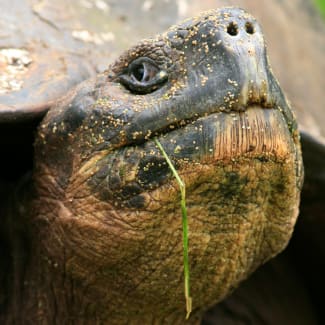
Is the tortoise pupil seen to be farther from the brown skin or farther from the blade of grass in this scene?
the blade of grass

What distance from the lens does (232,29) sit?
1.80 m

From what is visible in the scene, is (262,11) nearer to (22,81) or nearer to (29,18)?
(29,18)

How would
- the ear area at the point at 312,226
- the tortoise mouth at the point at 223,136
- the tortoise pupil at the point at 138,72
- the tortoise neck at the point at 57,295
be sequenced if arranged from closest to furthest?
the tortoise mouth at the point at 223,136, the tortoise pupil at the point at 138,72, the tortoise neck at the point at 57,295, the ear area at the point at 312,226

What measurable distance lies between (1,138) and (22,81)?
226mm

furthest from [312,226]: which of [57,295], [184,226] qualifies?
[184,226]

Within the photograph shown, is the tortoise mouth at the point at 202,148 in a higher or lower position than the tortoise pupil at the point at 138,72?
lower

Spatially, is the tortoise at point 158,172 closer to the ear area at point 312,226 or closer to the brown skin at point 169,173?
the brown skin at point 169,173

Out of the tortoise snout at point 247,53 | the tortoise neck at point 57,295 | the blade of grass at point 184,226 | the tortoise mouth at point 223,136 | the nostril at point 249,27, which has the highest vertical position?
the nostril at point 249,27

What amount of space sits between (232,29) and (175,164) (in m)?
0.33

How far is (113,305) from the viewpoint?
2066 millimetres

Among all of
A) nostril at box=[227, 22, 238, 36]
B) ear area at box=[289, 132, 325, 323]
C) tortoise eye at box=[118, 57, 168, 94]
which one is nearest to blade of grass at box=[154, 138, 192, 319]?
tortoise eye at box=[118, 57, 168, 94]

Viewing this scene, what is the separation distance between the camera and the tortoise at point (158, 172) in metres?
1.75

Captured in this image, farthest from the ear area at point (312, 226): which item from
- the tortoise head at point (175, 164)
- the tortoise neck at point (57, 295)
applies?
the tortoise neck at point (57, 295)

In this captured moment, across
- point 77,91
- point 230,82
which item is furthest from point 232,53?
point 77,91
